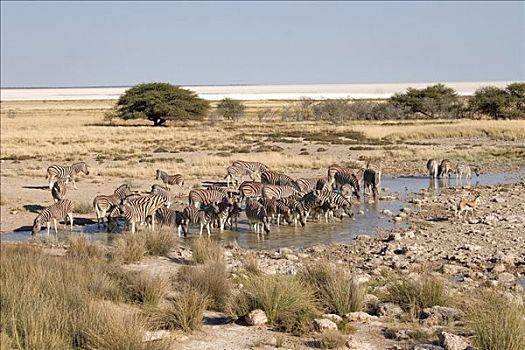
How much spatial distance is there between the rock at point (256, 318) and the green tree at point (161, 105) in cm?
6802

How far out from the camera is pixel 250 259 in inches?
514

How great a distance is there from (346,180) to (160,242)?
10.5 meters

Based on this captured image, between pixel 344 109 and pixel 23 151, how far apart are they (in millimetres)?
47509

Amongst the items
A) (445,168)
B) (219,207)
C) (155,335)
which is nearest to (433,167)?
(445,168)

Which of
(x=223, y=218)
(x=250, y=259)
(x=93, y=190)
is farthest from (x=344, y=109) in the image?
(x=250, y=259)

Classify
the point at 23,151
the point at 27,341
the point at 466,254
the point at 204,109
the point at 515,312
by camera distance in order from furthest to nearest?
1. the point at 204,109
2. the point at 23,151
3. the point at 466,254
4. the point at 515,312
5. the point at 27,341

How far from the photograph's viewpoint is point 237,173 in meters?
26.1

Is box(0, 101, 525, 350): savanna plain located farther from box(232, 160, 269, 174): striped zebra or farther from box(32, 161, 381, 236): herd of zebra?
box(232, 160, 269, 174): striped zebra

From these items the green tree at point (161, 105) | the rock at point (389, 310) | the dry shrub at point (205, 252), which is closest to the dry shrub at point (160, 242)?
the dry shrub at point (205, 252)

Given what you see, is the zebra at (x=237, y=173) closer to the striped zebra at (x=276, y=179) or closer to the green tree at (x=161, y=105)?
the striped zebra at (x=276, y=179)

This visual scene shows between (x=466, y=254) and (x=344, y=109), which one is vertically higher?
(x=344, y=109)

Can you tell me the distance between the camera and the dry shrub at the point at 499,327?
7.59m

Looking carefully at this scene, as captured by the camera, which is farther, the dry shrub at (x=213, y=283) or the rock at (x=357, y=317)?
the dry shrub at (x=213, y=283)

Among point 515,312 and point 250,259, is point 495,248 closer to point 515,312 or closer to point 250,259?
point 250,259
